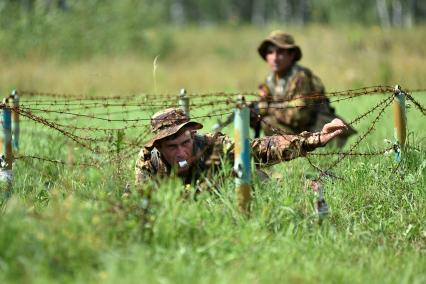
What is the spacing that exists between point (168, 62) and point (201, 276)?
22.8 meters

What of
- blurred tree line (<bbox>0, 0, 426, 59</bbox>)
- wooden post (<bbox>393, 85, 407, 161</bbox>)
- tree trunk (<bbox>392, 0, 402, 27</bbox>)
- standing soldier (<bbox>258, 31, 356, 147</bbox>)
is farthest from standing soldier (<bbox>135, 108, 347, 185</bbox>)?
tree trunk (<bbox>392, 0, 402, 27</bbox>)

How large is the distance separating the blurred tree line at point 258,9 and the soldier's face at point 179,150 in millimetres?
16283

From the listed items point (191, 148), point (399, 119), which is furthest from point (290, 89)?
point (191, 148)

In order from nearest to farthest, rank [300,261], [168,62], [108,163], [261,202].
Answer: [300,261] < [261,202] < [108,163] < [168,62]

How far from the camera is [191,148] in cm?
541

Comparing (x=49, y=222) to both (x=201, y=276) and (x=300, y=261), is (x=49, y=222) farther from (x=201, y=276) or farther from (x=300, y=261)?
(x=300, y=261)

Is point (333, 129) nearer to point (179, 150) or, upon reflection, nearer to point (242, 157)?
point (242, 157)

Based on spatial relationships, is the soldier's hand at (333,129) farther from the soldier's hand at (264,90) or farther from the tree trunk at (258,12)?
the tree trunk at (258,12)

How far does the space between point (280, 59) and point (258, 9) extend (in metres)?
57.0

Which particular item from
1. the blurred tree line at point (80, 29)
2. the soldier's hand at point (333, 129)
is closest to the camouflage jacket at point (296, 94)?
the soldier's hand at point (333, 129)

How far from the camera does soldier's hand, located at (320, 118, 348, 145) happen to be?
509cm

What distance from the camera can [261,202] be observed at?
473cm

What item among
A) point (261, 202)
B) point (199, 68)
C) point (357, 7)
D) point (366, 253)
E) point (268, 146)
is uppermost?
point (357, 7)

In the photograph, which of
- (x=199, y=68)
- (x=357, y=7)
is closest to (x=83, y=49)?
(x=199, y=68)
